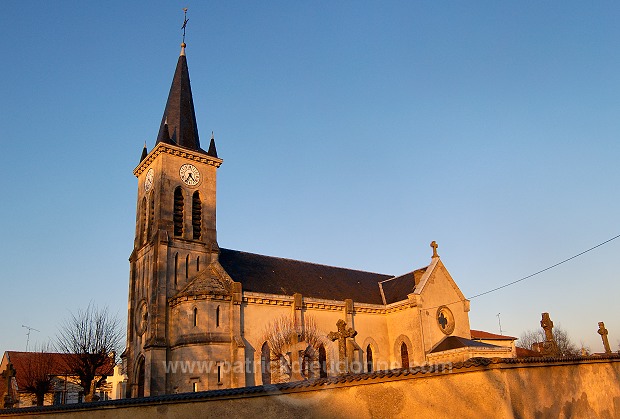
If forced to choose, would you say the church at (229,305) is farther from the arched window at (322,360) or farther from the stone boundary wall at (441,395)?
the stone boundary wall at (441,395)

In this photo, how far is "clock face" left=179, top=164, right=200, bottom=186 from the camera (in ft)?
110

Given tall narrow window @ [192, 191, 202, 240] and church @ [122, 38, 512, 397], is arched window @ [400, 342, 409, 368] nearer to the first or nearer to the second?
church @ [122, 38, 512, 397]

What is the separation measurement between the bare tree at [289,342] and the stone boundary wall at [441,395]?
13.7m

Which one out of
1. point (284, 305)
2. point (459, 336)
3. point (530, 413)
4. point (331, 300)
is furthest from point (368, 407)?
point (459, 336)

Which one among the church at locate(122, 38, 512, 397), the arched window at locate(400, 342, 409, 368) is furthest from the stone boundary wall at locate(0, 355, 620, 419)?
the arched window at locate(400, 342, 409, 368)

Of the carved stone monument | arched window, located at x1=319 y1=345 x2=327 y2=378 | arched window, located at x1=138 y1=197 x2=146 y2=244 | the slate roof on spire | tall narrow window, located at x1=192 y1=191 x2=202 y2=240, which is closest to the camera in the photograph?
the carved stone monument

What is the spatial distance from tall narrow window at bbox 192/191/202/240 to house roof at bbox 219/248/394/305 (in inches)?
Answer: 83.7

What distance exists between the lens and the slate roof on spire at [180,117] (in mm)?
34594

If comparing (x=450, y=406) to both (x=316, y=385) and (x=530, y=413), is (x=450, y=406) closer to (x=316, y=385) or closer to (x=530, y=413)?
(x=530, y=413)

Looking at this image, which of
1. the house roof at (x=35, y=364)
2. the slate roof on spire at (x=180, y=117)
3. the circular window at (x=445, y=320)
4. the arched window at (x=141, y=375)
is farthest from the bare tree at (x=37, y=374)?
the circular window at (x=445, y=320)

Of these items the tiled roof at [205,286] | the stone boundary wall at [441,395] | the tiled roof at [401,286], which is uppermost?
the tiled roof at [401,286]

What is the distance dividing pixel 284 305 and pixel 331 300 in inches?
148

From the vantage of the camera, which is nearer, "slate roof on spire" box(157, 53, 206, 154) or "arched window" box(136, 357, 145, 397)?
"arched window" box(136, 357, 145, 397)

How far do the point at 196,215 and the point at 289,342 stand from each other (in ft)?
33.4
